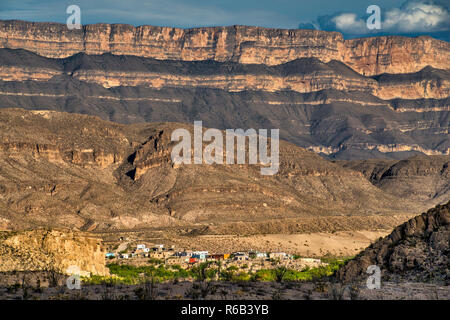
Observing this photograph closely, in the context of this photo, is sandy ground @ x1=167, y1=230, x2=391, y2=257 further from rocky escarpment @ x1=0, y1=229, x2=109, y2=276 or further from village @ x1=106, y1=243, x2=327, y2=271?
rocky escarpment @ x1=0, y1=229, x2=109, y2=276

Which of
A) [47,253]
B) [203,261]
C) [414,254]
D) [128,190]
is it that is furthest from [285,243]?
[414,254]

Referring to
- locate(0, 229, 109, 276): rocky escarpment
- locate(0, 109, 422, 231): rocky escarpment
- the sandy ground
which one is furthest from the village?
locate(0, 109, 422, 231): rocky escarpment

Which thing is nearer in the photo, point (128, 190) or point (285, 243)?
point (285, 243)

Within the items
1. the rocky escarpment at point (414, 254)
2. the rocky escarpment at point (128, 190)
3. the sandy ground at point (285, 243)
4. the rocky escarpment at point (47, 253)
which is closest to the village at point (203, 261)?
the rocky escarpment at point (47, 253)

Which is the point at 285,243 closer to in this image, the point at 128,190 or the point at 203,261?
the point at 203,261
